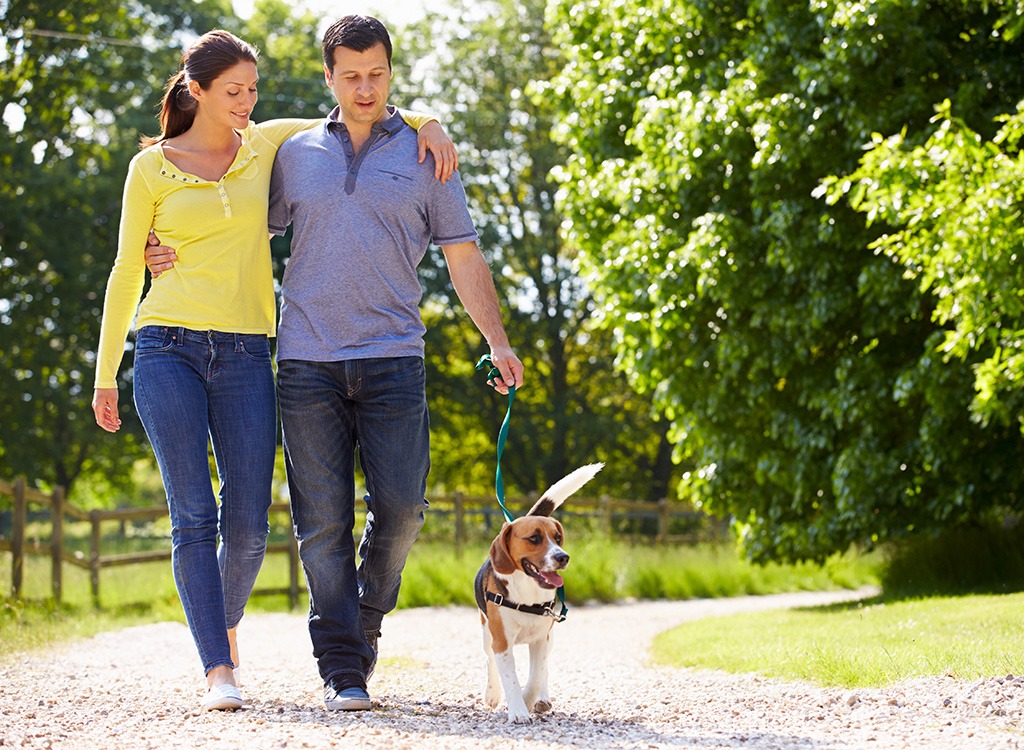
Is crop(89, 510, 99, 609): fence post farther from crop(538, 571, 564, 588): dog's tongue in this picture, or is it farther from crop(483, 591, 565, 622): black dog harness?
crop(538, 571, 564, 588): dog's tongue

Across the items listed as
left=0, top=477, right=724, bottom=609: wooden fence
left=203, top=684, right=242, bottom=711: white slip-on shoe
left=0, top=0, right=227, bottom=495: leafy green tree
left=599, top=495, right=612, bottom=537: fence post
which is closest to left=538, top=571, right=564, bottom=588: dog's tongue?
left=203, top=684, right=242, bottom=711: white slip-on shoe

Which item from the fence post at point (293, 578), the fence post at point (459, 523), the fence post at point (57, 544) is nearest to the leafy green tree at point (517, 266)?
the fence post at point (459, 523)

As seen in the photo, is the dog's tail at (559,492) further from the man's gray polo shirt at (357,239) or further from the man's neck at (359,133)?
the man's neck at (359,133)

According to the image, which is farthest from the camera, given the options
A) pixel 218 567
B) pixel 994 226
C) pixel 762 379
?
pixel 762 379

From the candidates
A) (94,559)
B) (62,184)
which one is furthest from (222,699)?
(62,184)

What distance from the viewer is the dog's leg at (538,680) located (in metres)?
4.98

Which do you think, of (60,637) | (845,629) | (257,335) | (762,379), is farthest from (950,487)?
(257,335)

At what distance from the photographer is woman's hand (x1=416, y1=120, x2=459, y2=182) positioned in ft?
15.7

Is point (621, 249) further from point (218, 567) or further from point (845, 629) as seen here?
point (218, 567)

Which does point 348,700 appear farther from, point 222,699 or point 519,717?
point 519,717

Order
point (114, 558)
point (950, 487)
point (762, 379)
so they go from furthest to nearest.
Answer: point (114, 558) < point (762, 379) < point (950, 487)

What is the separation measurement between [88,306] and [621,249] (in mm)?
16131

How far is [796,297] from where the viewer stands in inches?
512

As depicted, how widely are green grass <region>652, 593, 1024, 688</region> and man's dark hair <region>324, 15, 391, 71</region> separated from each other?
11.3 feet
